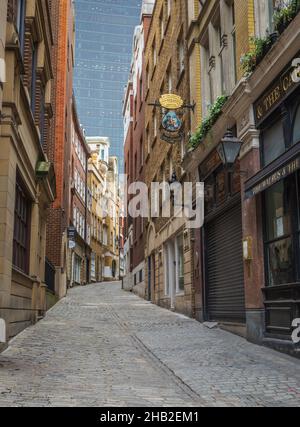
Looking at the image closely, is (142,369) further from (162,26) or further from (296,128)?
(162,26)

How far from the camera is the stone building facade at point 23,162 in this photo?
927 cm

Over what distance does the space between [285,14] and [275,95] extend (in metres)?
1.35

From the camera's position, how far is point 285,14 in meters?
9.07

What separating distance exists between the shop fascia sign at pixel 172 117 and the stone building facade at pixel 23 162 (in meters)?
3.69

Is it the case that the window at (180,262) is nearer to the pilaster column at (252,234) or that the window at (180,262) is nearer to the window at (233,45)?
the window at (233,45)

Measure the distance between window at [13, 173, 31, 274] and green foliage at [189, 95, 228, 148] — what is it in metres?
4.61

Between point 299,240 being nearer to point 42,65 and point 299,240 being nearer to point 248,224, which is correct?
point 248,224

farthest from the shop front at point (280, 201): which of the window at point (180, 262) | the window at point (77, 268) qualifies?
the window at point (77, 268)

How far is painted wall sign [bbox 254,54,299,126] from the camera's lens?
8938mm

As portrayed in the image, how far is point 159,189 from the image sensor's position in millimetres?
23031

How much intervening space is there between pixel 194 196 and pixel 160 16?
12.2 meters

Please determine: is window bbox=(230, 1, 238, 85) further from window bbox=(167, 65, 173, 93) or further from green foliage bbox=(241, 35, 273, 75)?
window bbox=(167, 65, 173, 93)

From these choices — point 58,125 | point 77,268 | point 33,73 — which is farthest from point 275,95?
point 77,268
